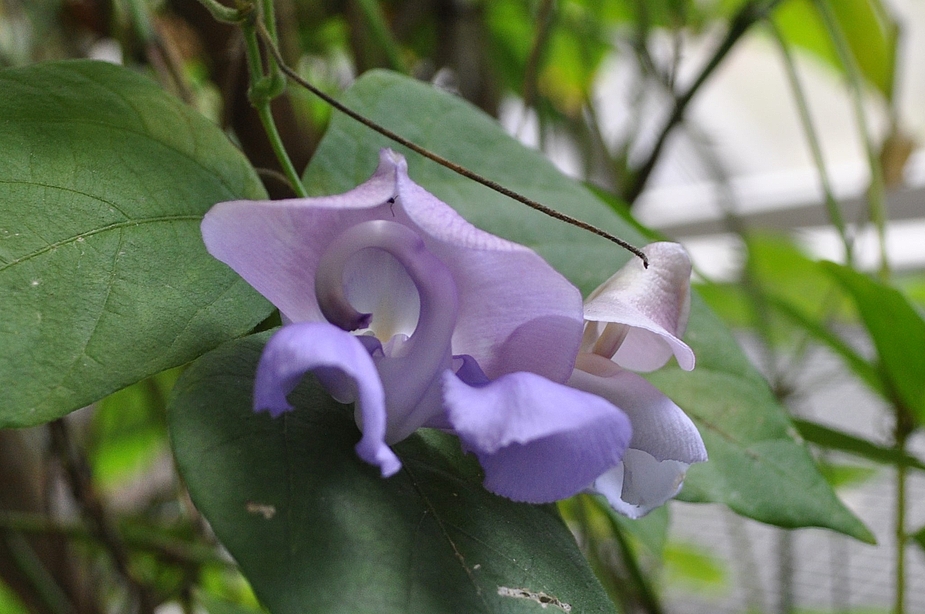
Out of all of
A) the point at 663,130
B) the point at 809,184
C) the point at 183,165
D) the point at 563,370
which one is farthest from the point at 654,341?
the point at 809,184

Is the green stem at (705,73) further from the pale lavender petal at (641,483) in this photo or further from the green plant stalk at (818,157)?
the pale lavender petal at (641,483)

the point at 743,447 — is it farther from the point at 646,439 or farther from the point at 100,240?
the point at 100,240

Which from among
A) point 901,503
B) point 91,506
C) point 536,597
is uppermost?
point 536,597

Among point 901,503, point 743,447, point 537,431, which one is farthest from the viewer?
point 901,503

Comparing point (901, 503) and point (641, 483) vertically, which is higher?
point (641, 483)

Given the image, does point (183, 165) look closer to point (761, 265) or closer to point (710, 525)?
point (761, 265)

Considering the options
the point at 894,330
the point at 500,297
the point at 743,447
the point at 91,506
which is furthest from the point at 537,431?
the point at 91,506

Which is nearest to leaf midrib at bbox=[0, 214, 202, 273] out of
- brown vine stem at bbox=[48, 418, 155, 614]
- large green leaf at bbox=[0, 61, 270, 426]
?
large green leaf at bbox=[0, 61, 270, 426]

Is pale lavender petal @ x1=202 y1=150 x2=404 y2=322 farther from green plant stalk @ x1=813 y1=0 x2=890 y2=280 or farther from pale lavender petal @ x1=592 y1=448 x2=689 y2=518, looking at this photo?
green plant stalk @ x1=813 y1=0 x2=890 y2=280
